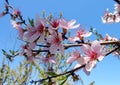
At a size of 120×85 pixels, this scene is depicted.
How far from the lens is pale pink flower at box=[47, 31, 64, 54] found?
7.53 feet

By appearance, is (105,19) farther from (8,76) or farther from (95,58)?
(8,76)

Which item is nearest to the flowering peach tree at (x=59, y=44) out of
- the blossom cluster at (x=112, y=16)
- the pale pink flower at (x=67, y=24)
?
the pale pink flower at (x=67, y=24)

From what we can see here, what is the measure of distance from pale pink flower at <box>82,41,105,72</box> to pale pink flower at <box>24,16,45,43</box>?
0.30m

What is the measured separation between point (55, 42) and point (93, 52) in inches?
10.4

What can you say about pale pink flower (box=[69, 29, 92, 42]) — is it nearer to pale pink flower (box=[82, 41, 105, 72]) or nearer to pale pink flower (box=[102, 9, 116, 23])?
pale pink flower (box=[82, 41, 105, 72])

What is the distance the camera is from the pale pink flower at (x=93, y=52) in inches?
89.4

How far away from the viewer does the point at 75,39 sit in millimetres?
2418

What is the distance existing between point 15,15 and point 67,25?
708 millimetres

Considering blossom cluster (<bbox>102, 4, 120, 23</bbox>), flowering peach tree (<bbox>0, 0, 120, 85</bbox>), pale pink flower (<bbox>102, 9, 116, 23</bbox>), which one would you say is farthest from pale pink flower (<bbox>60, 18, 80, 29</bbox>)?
pale pink flower (<bbox>102, 9, 116, 23</bbox>)

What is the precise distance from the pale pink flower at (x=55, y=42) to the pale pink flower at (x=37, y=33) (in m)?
0.06

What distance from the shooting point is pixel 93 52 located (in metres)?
2.30

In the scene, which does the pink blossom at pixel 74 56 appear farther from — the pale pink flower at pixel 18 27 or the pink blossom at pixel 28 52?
the pale pink flower at pixel 18 27

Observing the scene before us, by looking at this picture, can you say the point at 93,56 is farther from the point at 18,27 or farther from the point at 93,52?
the point at 18,27

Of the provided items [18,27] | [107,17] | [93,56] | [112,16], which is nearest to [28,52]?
[18,27]
